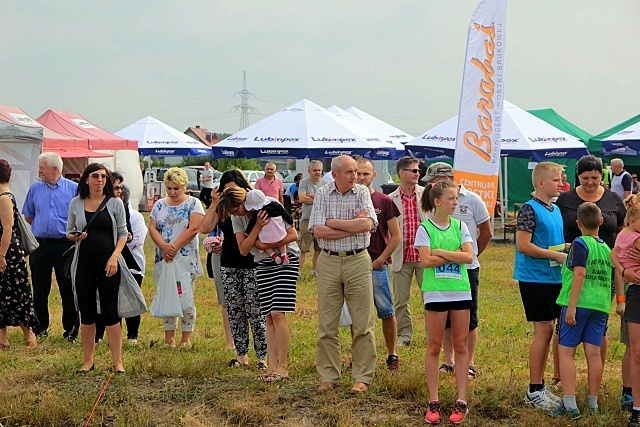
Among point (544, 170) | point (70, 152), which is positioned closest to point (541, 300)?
point (544, 170)

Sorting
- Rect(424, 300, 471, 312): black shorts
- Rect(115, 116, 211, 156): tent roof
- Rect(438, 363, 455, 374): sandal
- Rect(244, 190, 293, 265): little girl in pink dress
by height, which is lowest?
Rect(438, 363, 455, 374): sandal

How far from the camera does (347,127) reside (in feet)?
69.1

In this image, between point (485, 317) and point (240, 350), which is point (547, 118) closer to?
point (485, 317)

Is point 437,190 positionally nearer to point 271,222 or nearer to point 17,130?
point 271,222

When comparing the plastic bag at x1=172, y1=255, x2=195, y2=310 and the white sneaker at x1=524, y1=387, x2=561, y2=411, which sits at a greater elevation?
the plastic bag at x1=172, y1=255, x2=195, y2=310

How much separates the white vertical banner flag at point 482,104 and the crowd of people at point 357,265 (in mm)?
1937

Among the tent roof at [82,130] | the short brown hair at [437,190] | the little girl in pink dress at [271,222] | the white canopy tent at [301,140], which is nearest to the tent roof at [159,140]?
the tent roof at [82,130]

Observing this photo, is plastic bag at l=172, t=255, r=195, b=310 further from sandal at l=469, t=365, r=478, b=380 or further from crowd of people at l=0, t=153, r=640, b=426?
sandal at l=469, t=365, r=478, b=380

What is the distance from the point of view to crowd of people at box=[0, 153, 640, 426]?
240 inches

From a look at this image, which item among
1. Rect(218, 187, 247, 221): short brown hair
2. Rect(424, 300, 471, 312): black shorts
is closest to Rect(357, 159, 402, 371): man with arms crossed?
Rect(218, 187, 247, 221): short brown hair

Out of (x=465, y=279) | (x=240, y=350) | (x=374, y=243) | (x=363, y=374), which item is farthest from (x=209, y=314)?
(x=465, y=279)

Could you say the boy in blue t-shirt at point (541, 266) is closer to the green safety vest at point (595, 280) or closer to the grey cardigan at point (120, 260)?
the green safety vest at point (595, 280)

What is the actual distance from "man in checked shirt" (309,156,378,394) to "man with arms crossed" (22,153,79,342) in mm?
3809

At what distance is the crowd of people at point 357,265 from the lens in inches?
240
